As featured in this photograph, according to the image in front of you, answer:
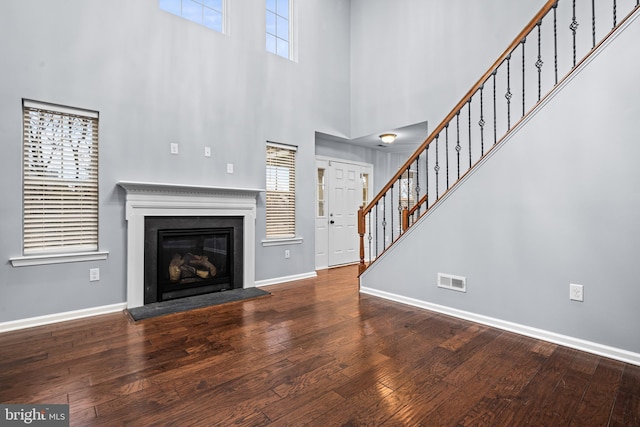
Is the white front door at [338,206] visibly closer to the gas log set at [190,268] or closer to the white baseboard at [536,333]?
the gas log set at [190,268]

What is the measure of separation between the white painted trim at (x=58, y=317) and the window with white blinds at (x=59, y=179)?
620 mm

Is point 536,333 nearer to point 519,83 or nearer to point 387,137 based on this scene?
point 519,83

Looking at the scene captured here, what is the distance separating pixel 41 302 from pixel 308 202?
3.43m

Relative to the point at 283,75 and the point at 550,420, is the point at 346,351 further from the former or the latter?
the point at 283,75

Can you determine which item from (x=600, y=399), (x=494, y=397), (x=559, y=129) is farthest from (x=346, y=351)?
(x=559, y=129)

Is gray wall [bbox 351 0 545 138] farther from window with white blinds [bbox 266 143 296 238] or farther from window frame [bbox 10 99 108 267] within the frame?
window frame [bbox 10 99 108 267]

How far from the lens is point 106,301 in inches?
134

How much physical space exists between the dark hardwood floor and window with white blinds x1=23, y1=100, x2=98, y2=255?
33.5 inches

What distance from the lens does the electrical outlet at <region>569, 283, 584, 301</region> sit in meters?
2.45

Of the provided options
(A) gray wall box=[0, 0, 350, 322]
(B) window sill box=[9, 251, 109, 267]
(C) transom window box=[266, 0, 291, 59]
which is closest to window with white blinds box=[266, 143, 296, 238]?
(A) gray wall box=[0, 0, 350, 322]

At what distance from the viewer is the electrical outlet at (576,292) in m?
2.45
